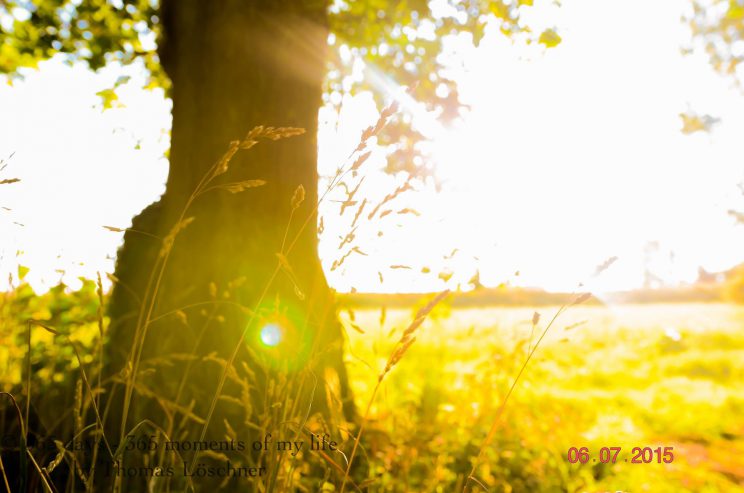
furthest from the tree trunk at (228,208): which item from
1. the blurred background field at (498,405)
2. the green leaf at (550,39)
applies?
the green leaf at (550,39)

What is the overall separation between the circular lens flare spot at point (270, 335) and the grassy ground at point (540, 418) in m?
0.31

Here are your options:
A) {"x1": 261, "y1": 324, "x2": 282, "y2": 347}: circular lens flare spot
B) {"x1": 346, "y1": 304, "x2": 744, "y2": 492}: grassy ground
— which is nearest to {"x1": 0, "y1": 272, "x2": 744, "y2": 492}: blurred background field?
{"x1": 346, "y1": 304, "x2": 744, "y2": 492}: grassy ground

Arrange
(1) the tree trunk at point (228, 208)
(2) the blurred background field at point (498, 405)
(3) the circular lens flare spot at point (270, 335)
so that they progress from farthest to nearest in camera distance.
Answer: (1) the tree trunk at point (228, 208), (2) the blurred background field at point (498, 405), (3) the circular lens flare spot at point (270, 335)

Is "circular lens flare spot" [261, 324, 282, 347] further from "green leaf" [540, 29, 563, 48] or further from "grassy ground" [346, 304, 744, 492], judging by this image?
"green leaf" [540, 29, 563, 48]

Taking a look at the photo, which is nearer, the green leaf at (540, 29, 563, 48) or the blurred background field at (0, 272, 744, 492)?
the blurred background field at (0, 272, 744, 492)

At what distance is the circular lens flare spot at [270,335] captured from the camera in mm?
1595

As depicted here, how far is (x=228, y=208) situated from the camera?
2646 mm

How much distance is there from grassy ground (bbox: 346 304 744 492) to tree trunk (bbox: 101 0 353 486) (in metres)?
0.52

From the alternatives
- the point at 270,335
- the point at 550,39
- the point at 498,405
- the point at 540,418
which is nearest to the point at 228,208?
the point at 270,335

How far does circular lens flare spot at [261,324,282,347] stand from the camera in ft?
5.23

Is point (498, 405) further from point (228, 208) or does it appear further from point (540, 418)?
point (228, 208)

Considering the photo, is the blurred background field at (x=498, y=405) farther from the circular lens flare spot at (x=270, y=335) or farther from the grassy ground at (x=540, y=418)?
the circular lens flare spot at (x=270, y=335)

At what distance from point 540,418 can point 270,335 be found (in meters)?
2.53

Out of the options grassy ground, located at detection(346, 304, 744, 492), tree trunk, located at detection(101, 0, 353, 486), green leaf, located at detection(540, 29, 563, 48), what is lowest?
grassy ground, located at detection(346, 304, 744, 492)
